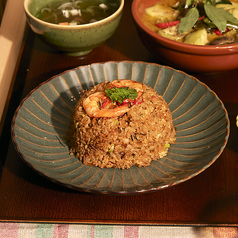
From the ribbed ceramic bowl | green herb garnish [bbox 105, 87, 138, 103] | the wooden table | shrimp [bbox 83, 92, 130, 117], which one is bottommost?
the wooden table

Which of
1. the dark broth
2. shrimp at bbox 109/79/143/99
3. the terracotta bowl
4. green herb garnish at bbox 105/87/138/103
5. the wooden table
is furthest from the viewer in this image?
the dark broth

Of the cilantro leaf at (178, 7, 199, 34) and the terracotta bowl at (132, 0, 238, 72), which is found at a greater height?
the cilantro leaf at (178, 7, 199, 34)

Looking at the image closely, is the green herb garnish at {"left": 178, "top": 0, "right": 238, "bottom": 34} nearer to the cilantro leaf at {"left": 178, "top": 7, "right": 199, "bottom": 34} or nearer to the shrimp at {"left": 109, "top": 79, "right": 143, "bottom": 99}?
the cilantro leaf at {"left": 178, "top": 7, "right": 199, "bottom": 34}

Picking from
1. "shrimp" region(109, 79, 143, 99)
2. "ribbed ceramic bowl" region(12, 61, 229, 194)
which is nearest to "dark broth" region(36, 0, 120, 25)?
"ribbed ceramic bowl" region(12, 61, 229, 194)


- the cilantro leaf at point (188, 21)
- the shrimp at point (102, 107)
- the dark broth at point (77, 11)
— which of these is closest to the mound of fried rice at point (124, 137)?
the shrimp at point (102, 107)

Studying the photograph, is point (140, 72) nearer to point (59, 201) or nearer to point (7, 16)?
point (59, 201)

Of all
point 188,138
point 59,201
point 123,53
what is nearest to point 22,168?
point 59,201

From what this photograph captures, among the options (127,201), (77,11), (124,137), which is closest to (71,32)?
(77,11)

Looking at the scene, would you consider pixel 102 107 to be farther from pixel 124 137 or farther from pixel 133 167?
pixel 133 167
